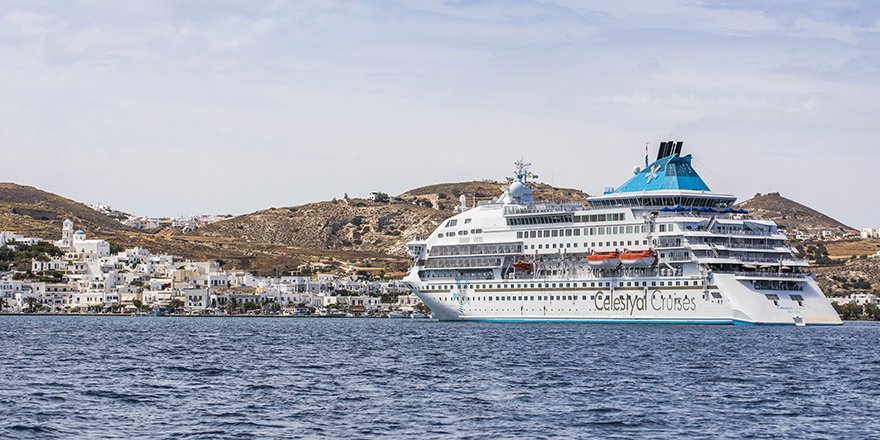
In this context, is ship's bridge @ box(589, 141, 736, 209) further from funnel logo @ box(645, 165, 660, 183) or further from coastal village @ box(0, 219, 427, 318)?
coastal village @ box(0, 219, 427, 318)

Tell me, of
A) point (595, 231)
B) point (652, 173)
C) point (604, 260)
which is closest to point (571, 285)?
point (604, 260)

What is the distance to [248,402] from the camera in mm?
37219

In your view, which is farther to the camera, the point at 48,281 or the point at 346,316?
the point at 48,281

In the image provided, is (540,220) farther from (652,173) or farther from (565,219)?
(652,173)

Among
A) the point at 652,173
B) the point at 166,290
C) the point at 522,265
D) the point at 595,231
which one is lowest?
the point at 166,290

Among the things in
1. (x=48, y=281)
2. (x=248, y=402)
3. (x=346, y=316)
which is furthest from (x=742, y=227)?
(x=48, y=281)

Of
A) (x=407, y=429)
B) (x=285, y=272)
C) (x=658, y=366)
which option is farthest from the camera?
(x=285, y=272)

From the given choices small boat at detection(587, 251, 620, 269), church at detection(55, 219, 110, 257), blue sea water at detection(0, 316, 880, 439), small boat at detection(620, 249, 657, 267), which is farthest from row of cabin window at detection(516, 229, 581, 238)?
church at detection(55, 219, 110, 257)

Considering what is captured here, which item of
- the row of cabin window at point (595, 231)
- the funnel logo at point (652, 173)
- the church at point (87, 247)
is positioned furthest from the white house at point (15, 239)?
the funnel logo at point (652, 173)

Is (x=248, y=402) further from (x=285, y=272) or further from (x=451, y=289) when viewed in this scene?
(x=285, y=272)

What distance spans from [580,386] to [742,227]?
161 feet

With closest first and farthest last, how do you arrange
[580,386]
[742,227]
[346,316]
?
[580,386] → [742,227] → [346,316]

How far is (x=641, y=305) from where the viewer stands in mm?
88438

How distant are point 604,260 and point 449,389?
163 feet
